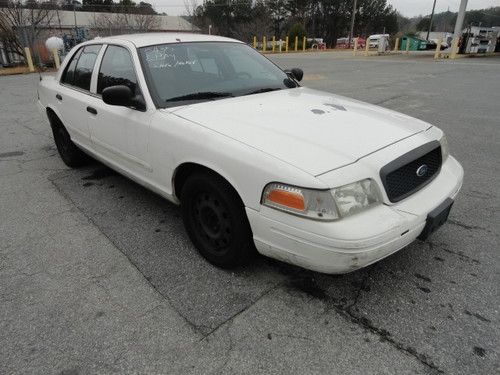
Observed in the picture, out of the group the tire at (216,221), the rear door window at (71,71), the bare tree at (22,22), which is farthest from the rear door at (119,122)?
the bare tree at (22,22)

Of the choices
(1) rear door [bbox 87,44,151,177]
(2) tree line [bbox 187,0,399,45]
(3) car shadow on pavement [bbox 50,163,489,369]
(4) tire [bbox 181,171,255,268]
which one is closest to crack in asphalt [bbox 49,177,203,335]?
(3) car shadow on pavement [bbox 50,163,489,369]

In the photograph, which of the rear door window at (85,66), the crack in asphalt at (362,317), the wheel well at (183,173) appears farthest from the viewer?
the rear door window at (85,66)

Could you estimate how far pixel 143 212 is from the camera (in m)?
3.69

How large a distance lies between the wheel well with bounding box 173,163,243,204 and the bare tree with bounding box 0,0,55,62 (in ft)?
81.7

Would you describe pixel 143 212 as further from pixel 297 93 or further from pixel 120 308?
pixel 297 93

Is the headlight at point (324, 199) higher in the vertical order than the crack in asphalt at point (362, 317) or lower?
higher

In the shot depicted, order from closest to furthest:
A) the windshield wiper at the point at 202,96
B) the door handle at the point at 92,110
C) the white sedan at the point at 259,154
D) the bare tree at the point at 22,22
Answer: the white sedan at the point at 259,154
the windshield wiper at the point at 202,96
the door handle at the point at 92,110
the bare tree at the point at 22,22

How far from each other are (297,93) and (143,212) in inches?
72.6

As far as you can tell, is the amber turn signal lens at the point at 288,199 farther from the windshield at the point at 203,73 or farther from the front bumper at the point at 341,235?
the windshield at the point at 203,73

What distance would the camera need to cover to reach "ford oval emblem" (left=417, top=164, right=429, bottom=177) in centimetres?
246

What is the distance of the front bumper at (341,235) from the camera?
203cm

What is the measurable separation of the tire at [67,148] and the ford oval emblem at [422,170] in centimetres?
390

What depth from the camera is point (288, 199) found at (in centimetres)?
212

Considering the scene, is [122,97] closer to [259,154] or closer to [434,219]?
[259,154]
